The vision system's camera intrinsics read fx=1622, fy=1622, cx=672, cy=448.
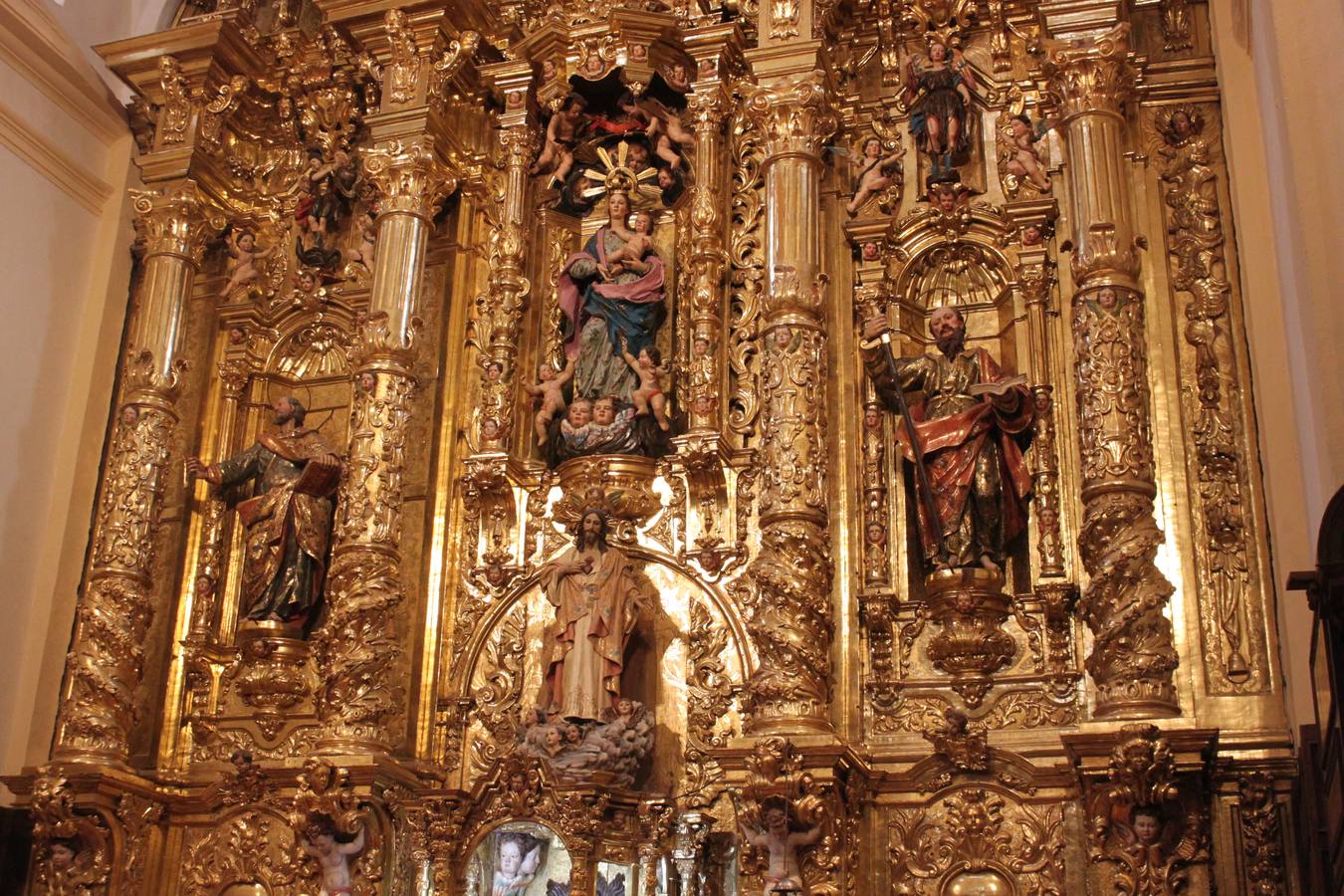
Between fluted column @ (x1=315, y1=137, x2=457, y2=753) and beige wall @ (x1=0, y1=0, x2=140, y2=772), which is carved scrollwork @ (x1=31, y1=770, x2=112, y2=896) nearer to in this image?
beige wall @ (x1=0, y1=0, x2=140, y2=772)

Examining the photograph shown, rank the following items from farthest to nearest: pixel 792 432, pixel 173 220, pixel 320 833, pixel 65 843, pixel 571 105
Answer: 1. pixel 173 220
2. pixel 571 105
3. pixel 65 843
4. pixel 792 432
5. pixel 320 833

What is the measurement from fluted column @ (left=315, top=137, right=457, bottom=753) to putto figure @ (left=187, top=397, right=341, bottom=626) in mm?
518

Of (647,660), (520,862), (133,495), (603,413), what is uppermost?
(603,413)

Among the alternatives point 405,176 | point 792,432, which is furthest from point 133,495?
point 792,432

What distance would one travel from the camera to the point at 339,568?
11.5m

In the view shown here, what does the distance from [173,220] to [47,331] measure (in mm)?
1345

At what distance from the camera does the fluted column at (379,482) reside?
11188mm

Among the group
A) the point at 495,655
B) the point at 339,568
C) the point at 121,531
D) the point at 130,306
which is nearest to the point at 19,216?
the point at 130,306

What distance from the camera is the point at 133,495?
12.5 meters

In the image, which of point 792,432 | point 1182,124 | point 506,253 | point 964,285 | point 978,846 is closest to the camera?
point 978,846

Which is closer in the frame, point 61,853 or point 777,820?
point 777,820

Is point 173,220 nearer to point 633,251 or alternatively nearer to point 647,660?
point 633,251

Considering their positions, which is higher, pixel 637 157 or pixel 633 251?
pixel 637 157

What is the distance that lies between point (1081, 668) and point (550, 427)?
13.9 ft
